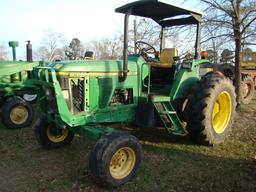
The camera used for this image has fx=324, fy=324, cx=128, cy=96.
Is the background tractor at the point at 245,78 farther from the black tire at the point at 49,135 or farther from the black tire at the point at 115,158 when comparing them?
the black tire at the point at 115,158

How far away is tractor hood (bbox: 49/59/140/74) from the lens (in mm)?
4500

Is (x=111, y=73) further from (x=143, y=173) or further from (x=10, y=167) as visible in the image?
(x=10, y=167)

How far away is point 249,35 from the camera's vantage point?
858cm

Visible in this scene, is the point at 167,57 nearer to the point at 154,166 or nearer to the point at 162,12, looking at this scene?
the point at 162,12

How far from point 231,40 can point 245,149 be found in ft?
14.0

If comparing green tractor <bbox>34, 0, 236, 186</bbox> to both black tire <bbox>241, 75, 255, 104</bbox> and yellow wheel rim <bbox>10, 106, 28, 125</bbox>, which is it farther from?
black tire <bbox>241, 75, 255, 104</bbox>

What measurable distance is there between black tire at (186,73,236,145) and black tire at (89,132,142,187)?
1.51 metres

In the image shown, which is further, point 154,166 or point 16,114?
point 16,114

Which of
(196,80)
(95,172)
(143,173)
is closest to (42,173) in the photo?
(95,172)

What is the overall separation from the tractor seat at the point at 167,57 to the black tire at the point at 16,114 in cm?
346

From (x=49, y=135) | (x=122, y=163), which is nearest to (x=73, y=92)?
(x=122, y=163)

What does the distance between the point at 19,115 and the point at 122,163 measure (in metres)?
4.08

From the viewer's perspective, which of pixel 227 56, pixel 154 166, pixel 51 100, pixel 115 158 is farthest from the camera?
pixel 227 56

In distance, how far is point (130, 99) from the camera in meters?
5.35
